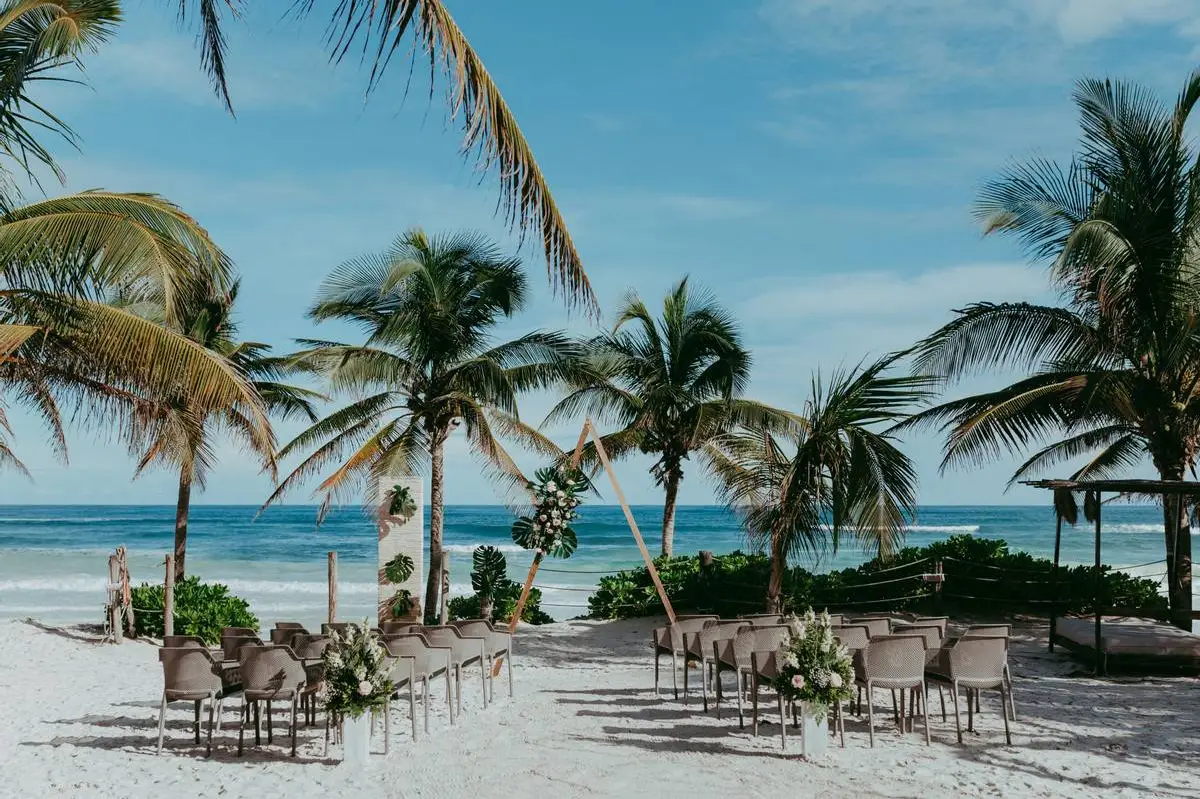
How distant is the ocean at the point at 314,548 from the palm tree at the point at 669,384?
346cm

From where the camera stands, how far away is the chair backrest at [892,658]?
7477 mm

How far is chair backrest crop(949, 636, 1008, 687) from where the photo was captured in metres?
7.57

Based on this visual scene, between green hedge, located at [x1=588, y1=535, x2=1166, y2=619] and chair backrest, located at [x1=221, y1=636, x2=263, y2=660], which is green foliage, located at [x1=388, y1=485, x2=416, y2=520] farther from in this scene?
chair backrest, located at [x1=221, y1=636, x2=263, y2=660]

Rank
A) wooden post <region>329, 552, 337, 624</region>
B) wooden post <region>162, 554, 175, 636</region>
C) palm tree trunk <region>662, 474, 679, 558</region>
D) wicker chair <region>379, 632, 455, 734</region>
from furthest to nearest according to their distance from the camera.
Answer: palm tree trunk <region>662, 474, 679, 558</region> → wooden post <region>329, 552, 337, 624</region> → wooden post <region>162, 554, 175, 636</region> → wicker chair <region>379, 632, 455, 734</region>

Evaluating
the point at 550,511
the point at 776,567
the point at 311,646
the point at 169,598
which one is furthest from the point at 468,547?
the point at 311,646

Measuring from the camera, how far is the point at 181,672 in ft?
24.5

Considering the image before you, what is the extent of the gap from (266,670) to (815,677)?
13.1 ft

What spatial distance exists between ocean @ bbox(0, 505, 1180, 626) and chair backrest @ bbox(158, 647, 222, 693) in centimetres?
1197

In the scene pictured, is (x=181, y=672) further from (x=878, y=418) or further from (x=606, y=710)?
(x=878, y=418)

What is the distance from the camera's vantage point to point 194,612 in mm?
14086

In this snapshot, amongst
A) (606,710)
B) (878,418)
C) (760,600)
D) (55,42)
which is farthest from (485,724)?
(760,600)

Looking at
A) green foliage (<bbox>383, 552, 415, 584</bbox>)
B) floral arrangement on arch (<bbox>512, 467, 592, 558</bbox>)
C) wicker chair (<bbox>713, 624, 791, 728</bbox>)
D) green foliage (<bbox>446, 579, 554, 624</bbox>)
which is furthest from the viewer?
green foliage (<bbox>446, 579, 554, 624</bbox>)

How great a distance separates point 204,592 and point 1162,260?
13325 mm

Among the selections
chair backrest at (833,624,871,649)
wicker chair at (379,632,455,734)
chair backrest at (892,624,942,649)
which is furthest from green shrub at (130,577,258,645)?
chair backrest at (892,624,942,649)
